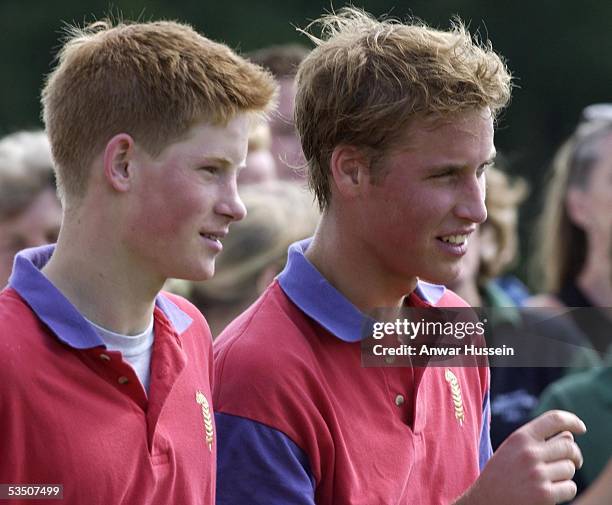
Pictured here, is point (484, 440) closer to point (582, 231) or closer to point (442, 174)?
point (442, 174)

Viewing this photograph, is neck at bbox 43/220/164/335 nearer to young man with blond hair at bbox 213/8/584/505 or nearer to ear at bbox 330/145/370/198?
young man with blond hair at bbox 213/8/584/505

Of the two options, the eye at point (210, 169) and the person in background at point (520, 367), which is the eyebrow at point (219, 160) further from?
the person in background at point (520, 367)

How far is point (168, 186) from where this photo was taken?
8.10 ft

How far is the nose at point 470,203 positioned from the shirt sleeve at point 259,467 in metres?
0.55

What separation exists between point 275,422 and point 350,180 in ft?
1.72

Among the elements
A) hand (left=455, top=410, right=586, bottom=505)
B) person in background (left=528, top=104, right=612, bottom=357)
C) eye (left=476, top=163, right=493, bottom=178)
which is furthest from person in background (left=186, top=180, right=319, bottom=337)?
hand (left=455, top=410, right=586, bottom=505)

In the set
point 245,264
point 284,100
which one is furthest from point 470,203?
point 284,100

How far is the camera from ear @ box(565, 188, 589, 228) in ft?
15.3

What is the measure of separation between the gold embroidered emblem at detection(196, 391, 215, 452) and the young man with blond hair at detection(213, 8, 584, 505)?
3 cm

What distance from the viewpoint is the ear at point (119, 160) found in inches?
97.1

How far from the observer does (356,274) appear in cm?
270

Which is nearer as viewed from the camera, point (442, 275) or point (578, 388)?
point (442, 275)

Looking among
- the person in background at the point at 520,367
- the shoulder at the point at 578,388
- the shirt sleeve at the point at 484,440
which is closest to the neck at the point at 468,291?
the person in background at the point at 520,367

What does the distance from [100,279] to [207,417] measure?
335 mm
